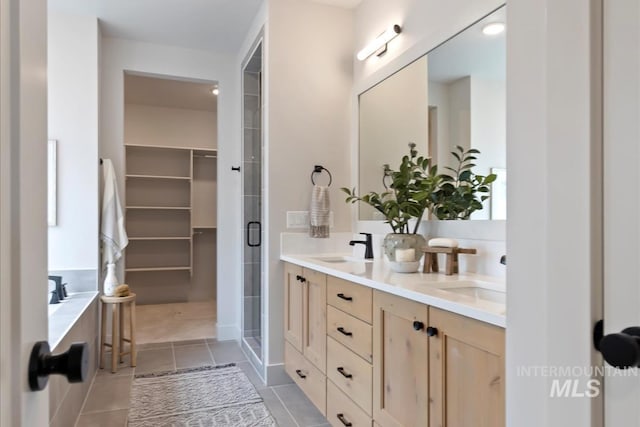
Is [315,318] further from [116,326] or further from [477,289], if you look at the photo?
[116,326]

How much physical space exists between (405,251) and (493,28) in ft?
3.63

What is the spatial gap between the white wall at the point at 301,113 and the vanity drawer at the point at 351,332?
35.4 inches

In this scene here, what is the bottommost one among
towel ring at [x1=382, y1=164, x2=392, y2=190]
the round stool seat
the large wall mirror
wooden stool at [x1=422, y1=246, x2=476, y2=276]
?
the round stool seat

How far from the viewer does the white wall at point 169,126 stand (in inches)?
217

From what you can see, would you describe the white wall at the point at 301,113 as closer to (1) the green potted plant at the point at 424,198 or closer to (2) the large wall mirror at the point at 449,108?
(2) the large wall mirror at the point at 449,108

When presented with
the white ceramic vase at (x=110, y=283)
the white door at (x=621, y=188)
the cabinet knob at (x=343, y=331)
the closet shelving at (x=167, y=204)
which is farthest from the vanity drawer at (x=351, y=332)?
the closet shelving at (x=167, y=204)

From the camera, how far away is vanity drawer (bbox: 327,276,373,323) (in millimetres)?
1788

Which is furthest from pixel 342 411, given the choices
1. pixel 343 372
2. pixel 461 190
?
pixel 461 190

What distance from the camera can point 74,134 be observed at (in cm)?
324

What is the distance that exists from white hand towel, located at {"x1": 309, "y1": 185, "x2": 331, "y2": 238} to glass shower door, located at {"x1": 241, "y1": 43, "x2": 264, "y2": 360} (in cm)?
70

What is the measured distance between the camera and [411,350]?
1477mm

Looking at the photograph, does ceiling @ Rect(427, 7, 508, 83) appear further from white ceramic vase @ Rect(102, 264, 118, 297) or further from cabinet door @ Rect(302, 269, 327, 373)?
white ceramic vase @ Rect(102, 264, 118, 297)

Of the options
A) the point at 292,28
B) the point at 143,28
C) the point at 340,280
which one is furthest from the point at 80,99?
the point at 340,280

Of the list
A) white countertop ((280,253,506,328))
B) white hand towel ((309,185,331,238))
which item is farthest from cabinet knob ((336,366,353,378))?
white hand towel ((309,185,331,238))
